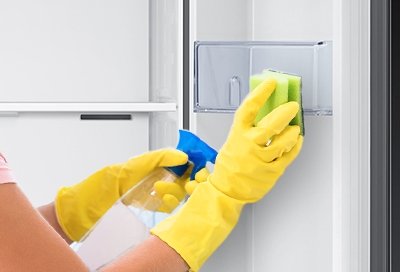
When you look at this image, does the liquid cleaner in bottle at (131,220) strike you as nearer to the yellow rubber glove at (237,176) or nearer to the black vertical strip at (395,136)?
the yellow rubber glove at (237,176)

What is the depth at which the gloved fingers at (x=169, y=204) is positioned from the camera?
971 millimetres

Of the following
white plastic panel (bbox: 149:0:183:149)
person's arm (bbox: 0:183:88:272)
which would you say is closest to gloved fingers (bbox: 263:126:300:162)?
person's arm (bbox: 0:183:88:272)

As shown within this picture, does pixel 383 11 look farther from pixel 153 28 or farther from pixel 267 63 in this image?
pixel 153 28

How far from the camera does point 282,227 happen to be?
0.96 meters

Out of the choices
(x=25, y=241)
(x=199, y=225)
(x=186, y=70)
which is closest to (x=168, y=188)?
(x=199, y=225)

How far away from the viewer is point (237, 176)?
0.81 meters

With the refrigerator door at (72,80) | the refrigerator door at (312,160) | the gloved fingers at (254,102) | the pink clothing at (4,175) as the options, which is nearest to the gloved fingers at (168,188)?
the refrigerator door at (312,160)

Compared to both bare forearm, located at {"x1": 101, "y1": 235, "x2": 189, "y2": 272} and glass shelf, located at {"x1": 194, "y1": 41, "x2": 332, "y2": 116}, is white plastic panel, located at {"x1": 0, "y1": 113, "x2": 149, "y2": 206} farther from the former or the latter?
bare forearm, located at {"x1": 101, "y1": 235, "x2": 189, "y2": 272}

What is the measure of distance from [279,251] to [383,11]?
1.56ft

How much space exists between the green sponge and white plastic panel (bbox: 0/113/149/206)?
0.79 metres

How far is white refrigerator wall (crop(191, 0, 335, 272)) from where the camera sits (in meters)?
0.87

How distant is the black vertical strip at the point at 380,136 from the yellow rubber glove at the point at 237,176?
0.39ft

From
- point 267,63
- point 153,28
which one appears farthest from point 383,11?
point 153,28

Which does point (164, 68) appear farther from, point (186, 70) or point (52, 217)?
point (52, 217)
